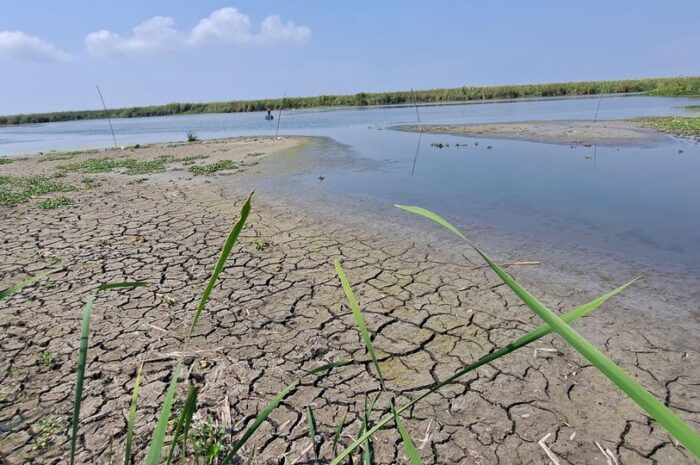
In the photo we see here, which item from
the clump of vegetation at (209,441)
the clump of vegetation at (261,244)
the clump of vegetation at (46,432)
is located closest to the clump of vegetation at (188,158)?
the clump of vegetation at (261,244)

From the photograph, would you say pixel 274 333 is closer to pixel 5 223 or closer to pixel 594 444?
pixel 594 444

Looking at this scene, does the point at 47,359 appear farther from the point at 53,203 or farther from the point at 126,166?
the point at 126,166

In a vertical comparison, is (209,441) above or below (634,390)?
below

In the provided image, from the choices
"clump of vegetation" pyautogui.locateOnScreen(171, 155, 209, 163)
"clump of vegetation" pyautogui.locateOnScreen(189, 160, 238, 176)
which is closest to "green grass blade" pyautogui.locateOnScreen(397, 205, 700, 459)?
"clump of vegetation" pyautogui.locateOnScreen(189, 160, 238, 176)

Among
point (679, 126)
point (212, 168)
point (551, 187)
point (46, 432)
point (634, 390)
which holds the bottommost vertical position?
point (551, 187)

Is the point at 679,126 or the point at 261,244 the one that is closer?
the point at 261,244

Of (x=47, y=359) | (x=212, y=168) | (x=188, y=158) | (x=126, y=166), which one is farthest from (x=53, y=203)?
(x=188, y=158)

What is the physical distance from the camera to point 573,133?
19.0 m

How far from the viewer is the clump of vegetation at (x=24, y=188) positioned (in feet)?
33.3

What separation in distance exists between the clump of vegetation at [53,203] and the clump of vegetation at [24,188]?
881 millimetres

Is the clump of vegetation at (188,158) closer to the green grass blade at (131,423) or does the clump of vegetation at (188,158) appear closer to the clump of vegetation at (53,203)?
the clump of vegetation at (53,203)

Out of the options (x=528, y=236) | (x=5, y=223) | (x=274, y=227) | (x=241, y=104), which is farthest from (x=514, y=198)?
(x=241, y=104)

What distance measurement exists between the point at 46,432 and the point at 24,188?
1150 centimetres

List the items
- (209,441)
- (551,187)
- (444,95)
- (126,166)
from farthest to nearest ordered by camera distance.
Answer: (444,95)
(126,166)
(551,187)
(209,441)
